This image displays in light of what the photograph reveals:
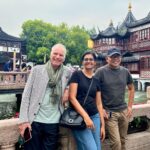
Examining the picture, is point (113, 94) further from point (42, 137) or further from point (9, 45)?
point (9, 45)

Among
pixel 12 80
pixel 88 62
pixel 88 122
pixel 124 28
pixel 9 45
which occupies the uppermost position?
pixel 124 28

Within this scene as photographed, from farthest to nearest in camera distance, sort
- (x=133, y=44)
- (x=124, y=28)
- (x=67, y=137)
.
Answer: (x=124, y=28)
(x=133, y=44)
(x=67, y=137)

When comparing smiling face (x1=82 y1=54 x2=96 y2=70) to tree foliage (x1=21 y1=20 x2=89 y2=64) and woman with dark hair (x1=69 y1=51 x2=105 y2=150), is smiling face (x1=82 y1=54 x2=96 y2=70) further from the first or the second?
tree foliage (x1=21 y1=20 x2=89 y2=64)

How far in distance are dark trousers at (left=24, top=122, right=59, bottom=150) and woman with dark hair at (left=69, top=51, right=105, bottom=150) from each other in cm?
24

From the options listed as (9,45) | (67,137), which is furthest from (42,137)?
(9,45)

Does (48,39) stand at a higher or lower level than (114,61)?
higher

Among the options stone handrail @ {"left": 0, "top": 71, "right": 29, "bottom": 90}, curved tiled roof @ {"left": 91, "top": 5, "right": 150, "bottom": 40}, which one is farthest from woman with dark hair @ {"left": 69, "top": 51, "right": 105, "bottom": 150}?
curved tiled roof @ {"left": 91, "top": 5, "right": 150, "bottom": 40}

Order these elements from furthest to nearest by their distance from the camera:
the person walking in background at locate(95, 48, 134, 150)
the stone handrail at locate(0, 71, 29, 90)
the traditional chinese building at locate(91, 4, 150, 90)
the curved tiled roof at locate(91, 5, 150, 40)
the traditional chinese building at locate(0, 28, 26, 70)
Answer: the traditional chinese building at locate(0, 28, 26, 70)
the curved tiled roof at locate(91, 5, 150, 40)
the traditional chinese building at locate(91, 4, 150, 90)
the stone handrail at locate(0, 71, 29, 90)
the person walking in background at locate(95, 48, 134, 150)

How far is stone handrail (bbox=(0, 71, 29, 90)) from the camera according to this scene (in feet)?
54.6

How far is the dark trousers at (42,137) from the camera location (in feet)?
9.49

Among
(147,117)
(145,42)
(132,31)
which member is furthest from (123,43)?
(147,117)

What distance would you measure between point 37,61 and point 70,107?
41693 millimetres

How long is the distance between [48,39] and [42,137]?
42742 millimetres

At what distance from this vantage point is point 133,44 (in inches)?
1463
